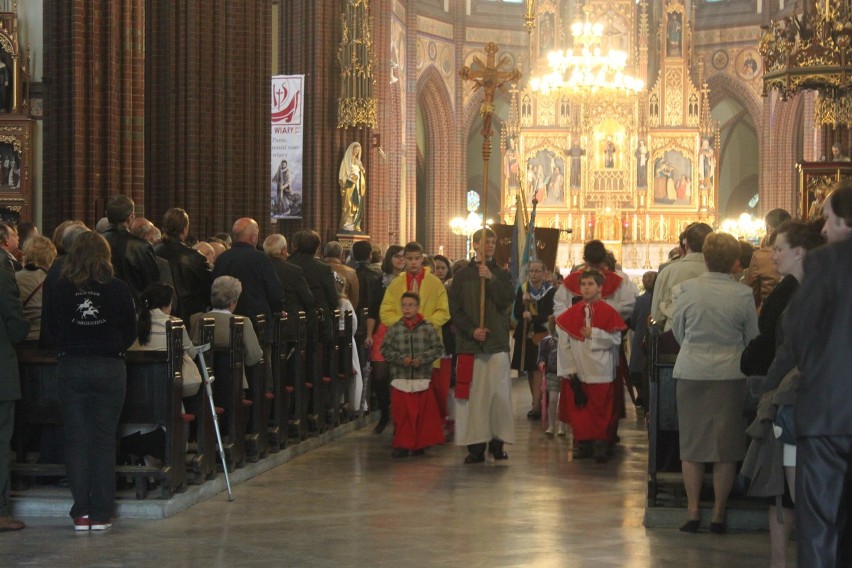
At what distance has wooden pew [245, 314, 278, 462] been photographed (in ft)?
37.3

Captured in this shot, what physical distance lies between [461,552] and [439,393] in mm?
5446

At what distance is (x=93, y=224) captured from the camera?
14703mm

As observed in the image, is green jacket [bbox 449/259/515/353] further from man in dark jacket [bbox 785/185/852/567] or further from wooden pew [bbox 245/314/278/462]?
man in dark jacket [bbox 785/185/852/567]

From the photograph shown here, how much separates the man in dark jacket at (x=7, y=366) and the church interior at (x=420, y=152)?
1.00 ft

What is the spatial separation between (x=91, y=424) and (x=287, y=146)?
14964 mm

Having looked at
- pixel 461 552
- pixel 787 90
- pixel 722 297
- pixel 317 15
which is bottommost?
pixel 461 552

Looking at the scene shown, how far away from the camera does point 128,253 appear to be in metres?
10.3

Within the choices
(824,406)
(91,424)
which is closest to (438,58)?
(91,424)

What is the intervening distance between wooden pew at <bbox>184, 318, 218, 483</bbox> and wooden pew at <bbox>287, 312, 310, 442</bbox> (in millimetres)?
2247

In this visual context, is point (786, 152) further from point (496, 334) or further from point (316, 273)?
point (496, 334)

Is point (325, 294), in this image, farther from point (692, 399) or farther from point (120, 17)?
point (692, 399)

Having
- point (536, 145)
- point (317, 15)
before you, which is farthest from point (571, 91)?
point (317, 15)

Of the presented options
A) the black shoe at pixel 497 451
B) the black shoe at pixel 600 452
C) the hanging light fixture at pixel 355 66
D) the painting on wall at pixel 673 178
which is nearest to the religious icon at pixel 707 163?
the painting on wall at pixel 673 178

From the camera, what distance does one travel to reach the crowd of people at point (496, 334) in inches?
221
